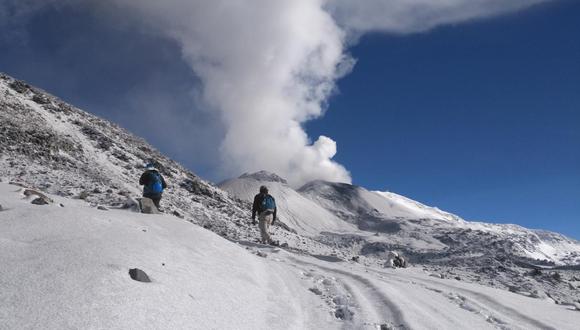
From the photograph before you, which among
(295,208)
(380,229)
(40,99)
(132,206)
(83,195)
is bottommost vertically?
(132,206)

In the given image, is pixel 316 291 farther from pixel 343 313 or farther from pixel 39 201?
pixel 39 201

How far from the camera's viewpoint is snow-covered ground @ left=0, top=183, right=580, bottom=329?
167 inches

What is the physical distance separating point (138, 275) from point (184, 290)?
0.63 m

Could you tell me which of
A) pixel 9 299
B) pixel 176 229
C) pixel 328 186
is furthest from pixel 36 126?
pixel 328 186

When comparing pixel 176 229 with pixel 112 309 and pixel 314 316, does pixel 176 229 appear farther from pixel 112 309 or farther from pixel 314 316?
pixel 112 309

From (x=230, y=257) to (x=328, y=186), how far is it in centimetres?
13411

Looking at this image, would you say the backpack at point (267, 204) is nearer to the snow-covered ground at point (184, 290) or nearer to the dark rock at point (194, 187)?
the snow-covered ground at point (184, 290)

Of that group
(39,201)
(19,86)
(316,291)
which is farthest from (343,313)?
(19,86)

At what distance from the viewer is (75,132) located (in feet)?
87.4

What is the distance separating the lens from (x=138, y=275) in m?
5.27

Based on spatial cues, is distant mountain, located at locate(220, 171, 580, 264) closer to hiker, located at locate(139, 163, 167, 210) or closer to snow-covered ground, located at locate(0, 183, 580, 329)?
hiker, located at locate(139, 163, 167, 210)

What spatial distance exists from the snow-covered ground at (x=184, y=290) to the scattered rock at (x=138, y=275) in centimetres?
14

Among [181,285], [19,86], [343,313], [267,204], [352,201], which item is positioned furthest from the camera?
[352,201]

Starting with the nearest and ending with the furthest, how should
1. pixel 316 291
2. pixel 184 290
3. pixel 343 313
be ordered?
pixel 184 290 → pixel 343 313 → pixel 316 291
